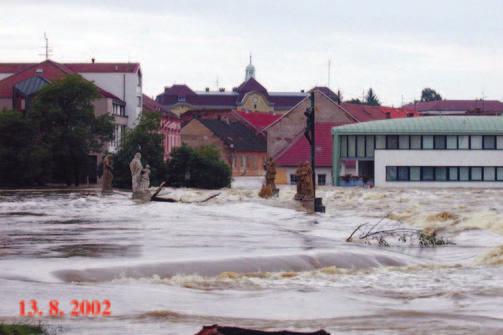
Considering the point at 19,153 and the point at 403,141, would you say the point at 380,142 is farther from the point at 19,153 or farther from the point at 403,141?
the point at 19,153

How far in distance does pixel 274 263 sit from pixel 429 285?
3.96 m

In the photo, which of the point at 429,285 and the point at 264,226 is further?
the point at 264,226

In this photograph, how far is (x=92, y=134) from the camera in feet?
270

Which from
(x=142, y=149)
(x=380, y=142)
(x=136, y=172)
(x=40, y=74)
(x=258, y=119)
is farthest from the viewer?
(x=258, y=119)

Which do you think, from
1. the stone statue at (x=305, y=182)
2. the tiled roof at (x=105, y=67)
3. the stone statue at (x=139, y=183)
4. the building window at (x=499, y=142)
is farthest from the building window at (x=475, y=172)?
the stone statue at (x=305, y=182)

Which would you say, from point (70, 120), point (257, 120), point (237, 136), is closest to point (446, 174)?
point (70, 120)

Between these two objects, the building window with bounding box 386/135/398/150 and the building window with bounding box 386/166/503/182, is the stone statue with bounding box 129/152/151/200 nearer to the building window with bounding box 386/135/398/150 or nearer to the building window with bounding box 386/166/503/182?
the building window with bounding box 386/166/503/182

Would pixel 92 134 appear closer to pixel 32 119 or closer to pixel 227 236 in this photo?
pixel 32 119

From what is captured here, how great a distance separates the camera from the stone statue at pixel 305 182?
5028 cm

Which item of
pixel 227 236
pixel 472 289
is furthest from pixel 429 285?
pixel 227 236

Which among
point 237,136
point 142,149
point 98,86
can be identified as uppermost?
point 98,86

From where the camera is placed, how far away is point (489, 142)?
93188 millimetres

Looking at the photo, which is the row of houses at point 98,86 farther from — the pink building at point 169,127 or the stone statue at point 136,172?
the stone statue at point 136,172

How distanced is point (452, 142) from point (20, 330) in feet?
266
